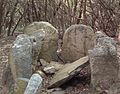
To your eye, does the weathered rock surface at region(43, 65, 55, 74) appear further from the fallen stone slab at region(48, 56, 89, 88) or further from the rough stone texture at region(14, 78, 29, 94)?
the rough stone texture at region(14, 78, 29, 94)

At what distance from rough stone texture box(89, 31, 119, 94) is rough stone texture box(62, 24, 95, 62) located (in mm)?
1174

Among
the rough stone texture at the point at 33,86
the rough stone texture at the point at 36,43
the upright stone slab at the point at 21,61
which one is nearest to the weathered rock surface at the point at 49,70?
the rough stone texture at the point at 36,43

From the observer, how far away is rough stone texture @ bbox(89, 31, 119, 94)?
4977 millimetres

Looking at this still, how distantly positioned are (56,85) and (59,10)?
3.05 meters

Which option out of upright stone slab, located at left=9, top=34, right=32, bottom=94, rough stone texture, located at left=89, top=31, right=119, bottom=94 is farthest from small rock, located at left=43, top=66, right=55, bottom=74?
rough stone texture, located at left=89, top=31, right=119, bottom=94

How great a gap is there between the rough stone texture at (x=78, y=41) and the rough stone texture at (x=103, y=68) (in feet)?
3.85

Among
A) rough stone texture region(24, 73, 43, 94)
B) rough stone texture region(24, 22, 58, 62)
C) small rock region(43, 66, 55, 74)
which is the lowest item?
small rock region(43, 66, 55, 74)

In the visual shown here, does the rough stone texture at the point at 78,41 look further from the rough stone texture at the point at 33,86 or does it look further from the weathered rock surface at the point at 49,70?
the rough stone texture at the point at 33,86

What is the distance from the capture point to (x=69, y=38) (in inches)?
250

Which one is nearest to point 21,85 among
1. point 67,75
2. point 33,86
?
Answer: point 33,86

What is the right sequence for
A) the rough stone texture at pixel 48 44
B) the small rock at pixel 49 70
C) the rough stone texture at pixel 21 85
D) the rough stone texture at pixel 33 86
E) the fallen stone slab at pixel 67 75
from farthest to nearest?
the rough stone texture at pixel 48 44 → the small rock at pixel 49 70 → the fallen stone slab at pixel 67 75 → the rough stone texture at pixel 21 85 → the rough stone texture at pixel 33 86

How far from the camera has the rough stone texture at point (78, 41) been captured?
6230 mm

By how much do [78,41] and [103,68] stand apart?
139cm

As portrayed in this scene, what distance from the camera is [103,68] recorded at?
499 cm
